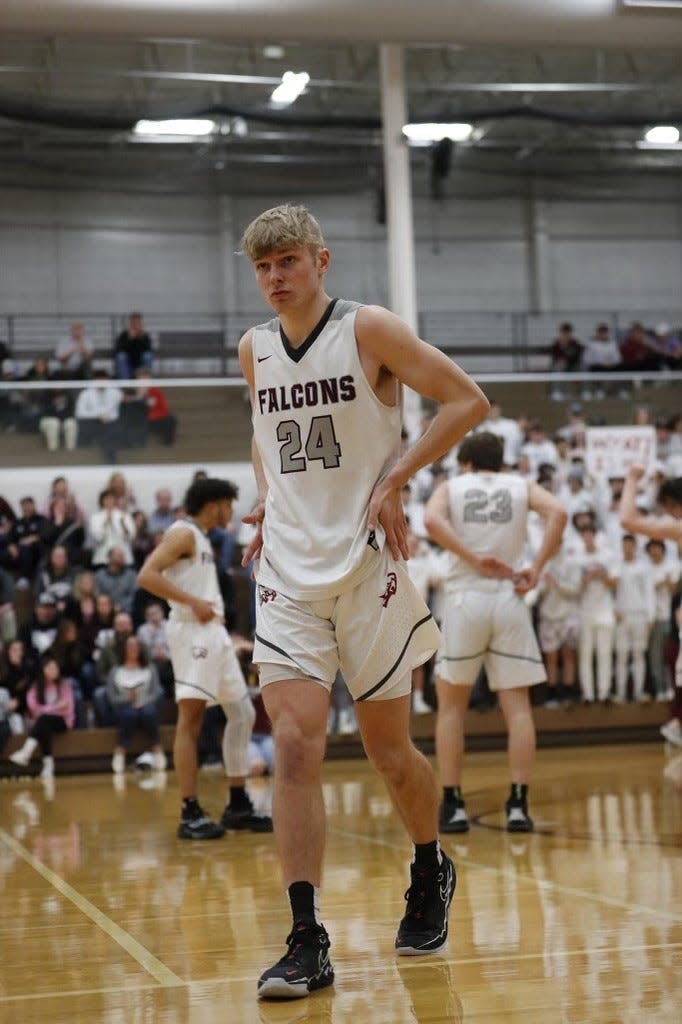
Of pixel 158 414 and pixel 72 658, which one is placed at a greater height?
pixel 158 414

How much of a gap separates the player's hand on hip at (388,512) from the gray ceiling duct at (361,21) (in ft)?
36.5

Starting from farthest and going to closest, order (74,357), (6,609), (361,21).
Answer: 1. (74,357)
2. (361,21)
3. (6,609)

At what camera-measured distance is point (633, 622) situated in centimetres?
1416

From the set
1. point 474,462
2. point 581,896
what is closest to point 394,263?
point 474,462

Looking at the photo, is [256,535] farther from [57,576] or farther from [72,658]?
[57,576]

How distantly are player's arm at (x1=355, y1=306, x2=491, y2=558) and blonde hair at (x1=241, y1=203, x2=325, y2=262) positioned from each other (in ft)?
0.91

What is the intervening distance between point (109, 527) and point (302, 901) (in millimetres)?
11260

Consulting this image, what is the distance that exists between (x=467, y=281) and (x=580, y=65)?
4850 mm

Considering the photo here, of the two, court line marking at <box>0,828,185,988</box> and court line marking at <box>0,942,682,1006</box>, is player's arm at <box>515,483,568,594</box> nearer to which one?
court line marking at <box>0,828,185,988</box>

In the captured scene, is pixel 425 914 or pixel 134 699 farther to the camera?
pixel 134 699

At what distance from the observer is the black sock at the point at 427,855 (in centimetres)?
425

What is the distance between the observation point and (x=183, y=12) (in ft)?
46.0

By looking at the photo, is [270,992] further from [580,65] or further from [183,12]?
[580,65]

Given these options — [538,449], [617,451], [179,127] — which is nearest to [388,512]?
[617,451]
